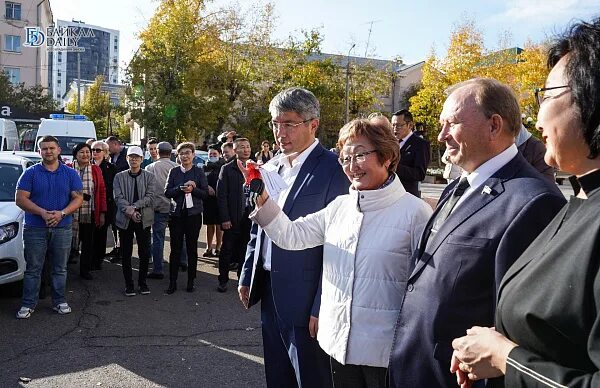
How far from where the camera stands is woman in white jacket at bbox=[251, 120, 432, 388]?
8.49 feet

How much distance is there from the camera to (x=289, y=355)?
3.21 meters

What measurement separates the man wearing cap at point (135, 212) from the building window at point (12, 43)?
176 feet

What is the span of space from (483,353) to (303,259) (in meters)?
1.59

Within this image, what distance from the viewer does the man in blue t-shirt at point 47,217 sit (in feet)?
20.5

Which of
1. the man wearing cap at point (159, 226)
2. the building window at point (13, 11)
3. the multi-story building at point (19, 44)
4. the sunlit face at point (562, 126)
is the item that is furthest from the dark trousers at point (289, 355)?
the building window at point (13, 11)

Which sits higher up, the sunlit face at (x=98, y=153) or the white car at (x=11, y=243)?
the sunlit face at (x=98, y=153)

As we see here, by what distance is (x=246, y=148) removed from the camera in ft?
25.8

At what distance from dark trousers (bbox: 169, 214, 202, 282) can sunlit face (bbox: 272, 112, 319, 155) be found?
14.3ft

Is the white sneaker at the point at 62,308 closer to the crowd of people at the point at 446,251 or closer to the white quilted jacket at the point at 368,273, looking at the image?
the crowd of people at the point at 446,251

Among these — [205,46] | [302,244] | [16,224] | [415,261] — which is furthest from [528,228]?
[205,46]

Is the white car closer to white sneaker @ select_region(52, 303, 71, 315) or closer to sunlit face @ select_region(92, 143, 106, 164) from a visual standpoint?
white sneaker @ select_region(52, 303, 71, 315)

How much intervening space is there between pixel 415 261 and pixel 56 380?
3.56m

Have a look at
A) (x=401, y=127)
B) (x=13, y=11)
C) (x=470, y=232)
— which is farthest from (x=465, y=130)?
(x=13, y=11)

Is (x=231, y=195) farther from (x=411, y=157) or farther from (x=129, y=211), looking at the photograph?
(x=411, y=157)
